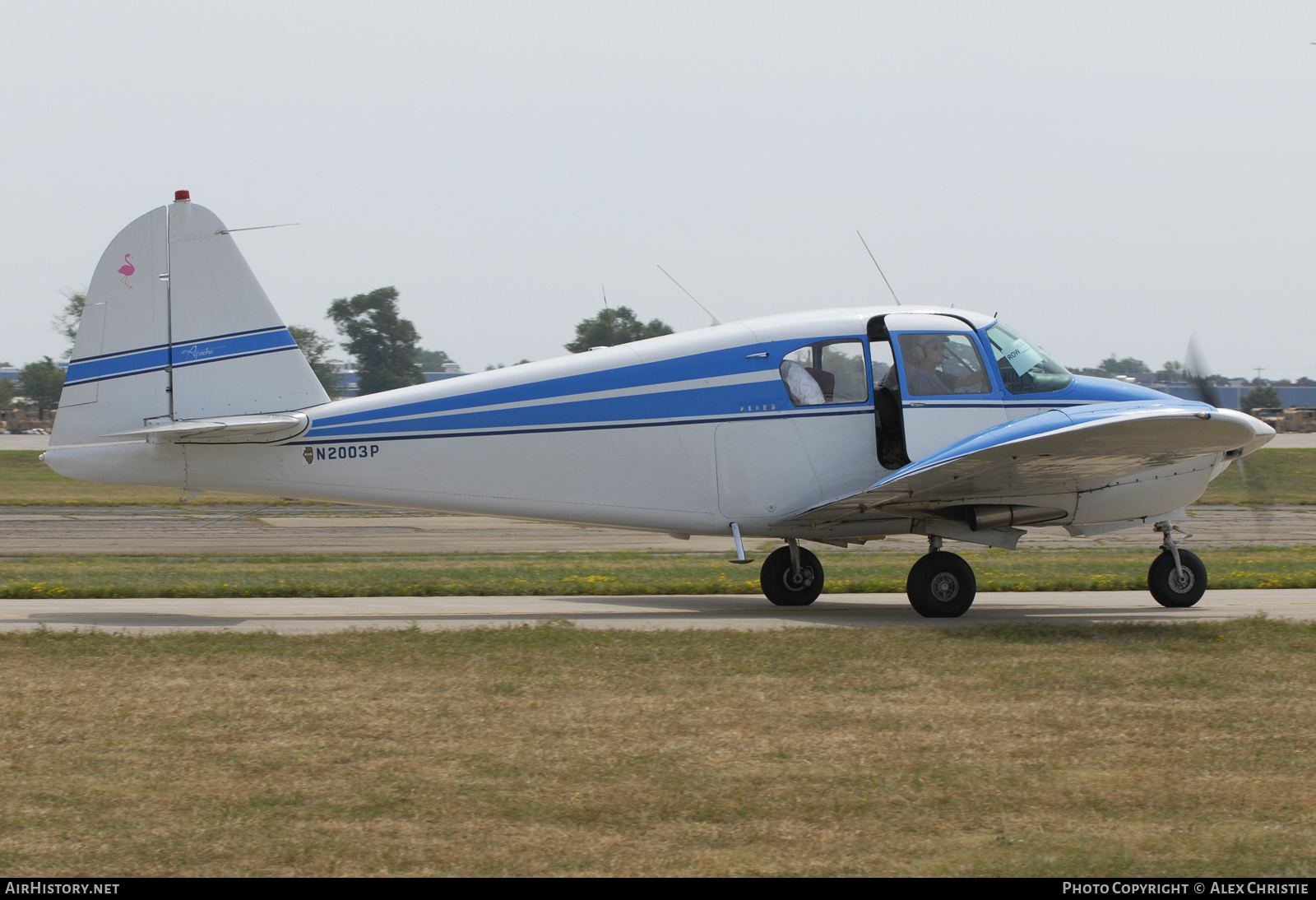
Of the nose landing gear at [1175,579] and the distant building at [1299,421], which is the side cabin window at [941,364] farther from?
the distant building at [1299,421]

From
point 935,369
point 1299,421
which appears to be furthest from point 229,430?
point 1299,421

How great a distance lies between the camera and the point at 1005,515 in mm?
11938

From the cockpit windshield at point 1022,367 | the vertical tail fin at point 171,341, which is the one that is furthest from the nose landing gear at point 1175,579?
the vertical tail fin at point 171,341

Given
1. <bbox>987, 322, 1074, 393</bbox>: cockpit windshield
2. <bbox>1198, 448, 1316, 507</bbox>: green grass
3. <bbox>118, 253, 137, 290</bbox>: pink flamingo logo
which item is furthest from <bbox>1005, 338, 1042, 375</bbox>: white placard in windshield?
<bbox>1198, 448, 1316, 507</bbox>: green grass

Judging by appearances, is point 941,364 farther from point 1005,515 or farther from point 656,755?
point 656,755

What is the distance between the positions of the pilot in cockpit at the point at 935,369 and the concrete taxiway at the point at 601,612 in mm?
2405

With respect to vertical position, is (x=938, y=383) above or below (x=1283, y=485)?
above

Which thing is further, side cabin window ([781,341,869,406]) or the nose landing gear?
the nose landing gear

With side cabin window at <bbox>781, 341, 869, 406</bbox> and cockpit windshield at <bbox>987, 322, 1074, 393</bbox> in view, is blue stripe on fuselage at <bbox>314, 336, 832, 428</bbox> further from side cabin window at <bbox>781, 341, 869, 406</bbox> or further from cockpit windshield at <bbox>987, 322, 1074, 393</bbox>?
cockpit windshield at <bbox>987, 322, 1074, 393</bbox>

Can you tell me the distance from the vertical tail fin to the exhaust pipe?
7208 millimetres

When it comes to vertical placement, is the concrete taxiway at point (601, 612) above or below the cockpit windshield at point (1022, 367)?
below

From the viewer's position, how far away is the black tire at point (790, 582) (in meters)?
13.3

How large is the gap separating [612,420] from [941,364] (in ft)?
11.5

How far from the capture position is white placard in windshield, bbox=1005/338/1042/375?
12.2 meters
